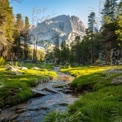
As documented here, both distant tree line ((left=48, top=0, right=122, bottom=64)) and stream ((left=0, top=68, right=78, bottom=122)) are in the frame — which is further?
distant tree line ((left=48, top=0, right=122, bottom=64))

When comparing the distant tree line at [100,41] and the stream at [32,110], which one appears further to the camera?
the distant tree line at [100,41]

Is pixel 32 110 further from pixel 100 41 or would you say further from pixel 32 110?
pixel 100 41

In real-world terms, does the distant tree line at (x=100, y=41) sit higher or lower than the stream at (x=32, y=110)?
higher

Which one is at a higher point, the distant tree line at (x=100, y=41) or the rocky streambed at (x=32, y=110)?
the distant tree line at (x=100, y=41)

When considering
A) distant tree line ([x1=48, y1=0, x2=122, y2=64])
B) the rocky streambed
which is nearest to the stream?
the rocky streambed

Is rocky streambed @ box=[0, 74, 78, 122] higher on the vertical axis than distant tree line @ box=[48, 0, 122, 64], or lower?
lower

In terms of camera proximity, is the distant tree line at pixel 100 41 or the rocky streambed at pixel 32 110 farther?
the distant tree line at pixel 100 41

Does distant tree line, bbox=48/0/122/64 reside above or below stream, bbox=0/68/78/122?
above

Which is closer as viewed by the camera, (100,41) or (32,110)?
(32,110)

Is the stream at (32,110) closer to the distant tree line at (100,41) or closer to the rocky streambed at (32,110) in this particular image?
the rocky streambed at (32,110)

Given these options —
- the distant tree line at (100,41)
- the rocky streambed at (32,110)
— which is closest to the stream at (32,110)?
the rocky streambed at (32,110)

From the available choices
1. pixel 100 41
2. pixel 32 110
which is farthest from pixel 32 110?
pixel 100 41

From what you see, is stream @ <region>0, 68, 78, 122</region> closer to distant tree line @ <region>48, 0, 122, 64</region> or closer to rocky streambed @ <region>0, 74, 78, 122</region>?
rocky streambed @ <region>0, 74, 78, 122</region>

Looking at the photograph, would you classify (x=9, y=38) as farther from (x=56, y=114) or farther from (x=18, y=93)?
(x=56, y=114)
